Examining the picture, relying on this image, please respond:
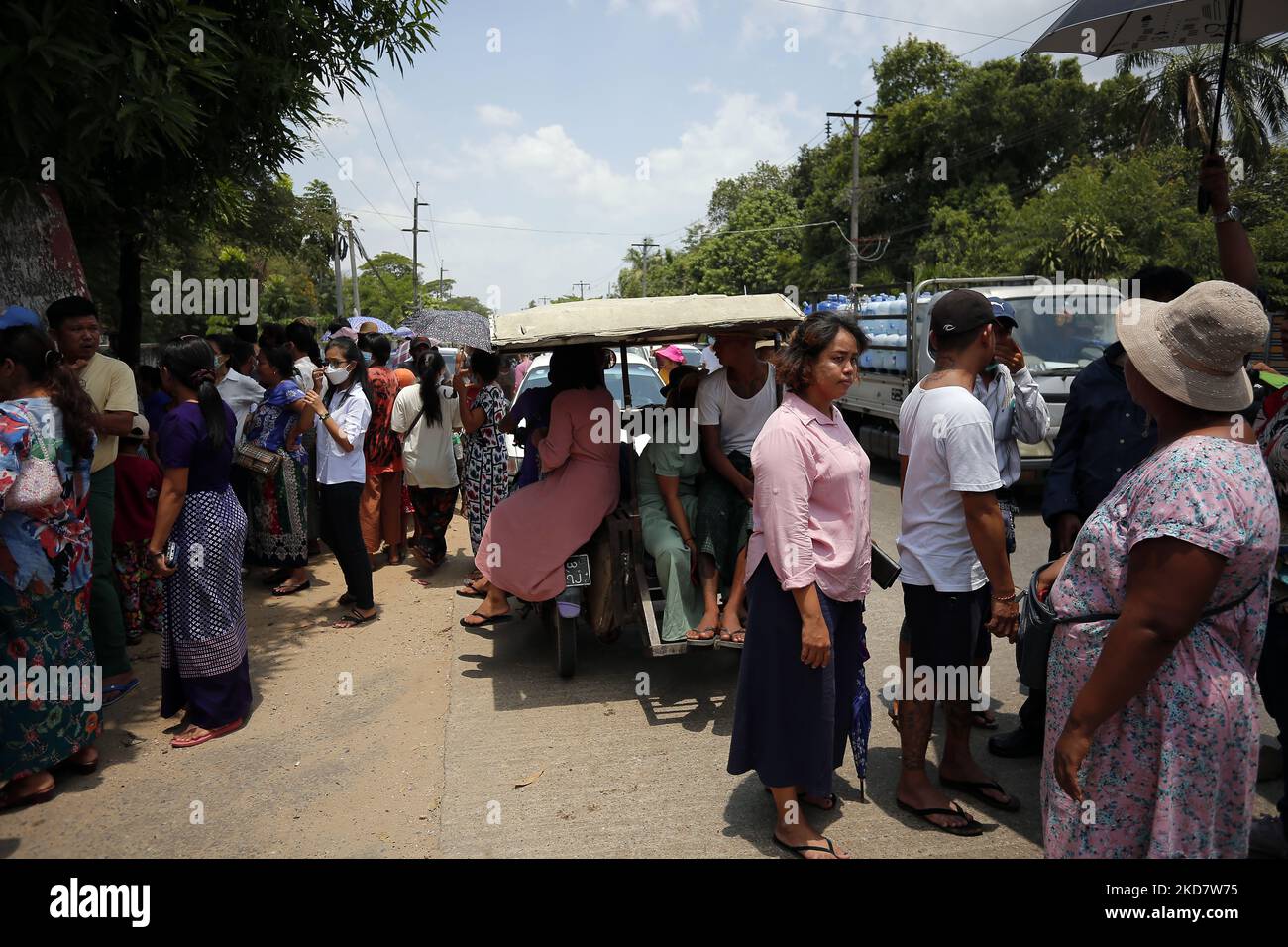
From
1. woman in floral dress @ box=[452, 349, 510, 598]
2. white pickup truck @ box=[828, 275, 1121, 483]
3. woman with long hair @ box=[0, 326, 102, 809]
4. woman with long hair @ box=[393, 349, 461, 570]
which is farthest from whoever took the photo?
white pickup truck @ box=[828, 275, 1121, 483]

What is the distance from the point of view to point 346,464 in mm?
6215

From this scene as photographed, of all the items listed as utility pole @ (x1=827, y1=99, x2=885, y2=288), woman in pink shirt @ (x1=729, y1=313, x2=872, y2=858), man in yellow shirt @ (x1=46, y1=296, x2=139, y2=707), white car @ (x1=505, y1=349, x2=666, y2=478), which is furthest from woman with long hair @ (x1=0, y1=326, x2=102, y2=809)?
utility pole @ (x1=827, y1=99, x2=885, y2=288)

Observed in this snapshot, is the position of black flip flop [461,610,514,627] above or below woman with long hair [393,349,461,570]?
below

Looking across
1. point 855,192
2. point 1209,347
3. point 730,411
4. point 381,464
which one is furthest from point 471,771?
point 855,192

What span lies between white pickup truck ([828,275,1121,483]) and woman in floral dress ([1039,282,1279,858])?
6.05 meters

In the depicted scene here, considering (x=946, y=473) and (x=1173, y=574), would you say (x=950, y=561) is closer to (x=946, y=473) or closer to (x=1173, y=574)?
(x=946, y=473)

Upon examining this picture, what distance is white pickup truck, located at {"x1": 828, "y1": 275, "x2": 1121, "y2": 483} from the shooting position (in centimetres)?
948

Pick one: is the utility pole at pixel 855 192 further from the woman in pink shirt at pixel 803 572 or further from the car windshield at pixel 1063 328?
the woman in pink shirt at pixel 803 572

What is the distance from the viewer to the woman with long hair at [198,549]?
4.44 m

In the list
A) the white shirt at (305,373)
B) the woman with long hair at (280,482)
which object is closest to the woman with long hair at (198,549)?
the woman with long hair at (280,482)

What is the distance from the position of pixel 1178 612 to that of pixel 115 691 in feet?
16.9

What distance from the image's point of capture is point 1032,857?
336 cm

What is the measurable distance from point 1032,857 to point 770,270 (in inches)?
1888

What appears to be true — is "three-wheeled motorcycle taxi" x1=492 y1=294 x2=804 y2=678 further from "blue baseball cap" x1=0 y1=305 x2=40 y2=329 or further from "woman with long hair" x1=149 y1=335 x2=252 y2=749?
"blue baseball cap" x1=0 y1=305 x2=40 y2=329
